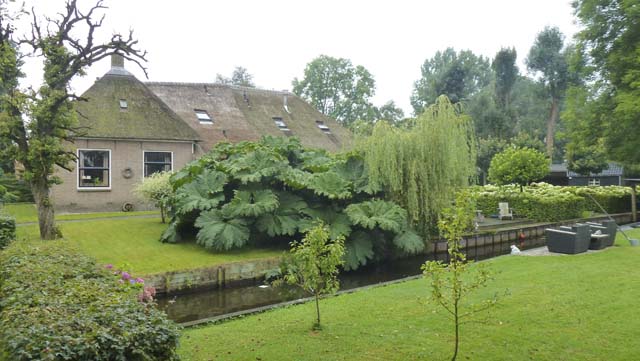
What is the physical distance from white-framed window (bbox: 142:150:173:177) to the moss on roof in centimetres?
75

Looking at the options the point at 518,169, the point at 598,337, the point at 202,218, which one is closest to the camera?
the point at 598,337

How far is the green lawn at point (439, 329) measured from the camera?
4.90 metres

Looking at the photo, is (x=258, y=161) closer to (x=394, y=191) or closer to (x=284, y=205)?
(x=284, y=205)

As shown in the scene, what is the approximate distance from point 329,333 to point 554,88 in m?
43.8

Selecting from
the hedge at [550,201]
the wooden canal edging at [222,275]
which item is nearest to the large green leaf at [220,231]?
the wooden canal edging at [222,275]

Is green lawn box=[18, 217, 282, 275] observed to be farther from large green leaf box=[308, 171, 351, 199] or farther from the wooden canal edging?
large green leaf box=[308, 171, 351, 199]

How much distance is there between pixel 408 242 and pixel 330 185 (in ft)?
9.28

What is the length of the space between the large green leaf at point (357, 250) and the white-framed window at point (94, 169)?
11.2 meters

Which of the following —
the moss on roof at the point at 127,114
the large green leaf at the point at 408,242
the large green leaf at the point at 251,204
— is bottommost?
A: the large green leaf at the point at 408,242

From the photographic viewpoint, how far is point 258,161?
14070 mm

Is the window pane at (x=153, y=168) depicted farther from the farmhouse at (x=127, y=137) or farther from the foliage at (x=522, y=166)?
the foliage at (x=522, y=166)

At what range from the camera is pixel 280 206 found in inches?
524

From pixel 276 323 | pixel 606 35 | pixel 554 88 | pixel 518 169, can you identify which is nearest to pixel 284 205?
pixel 276 323

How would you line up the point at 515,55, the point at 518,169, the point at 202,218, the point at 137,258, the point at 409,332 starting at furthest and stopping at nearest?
the point at 515,55
the point at 518,169
the point at 202,218
the point at 137,258
the point at 409,332
